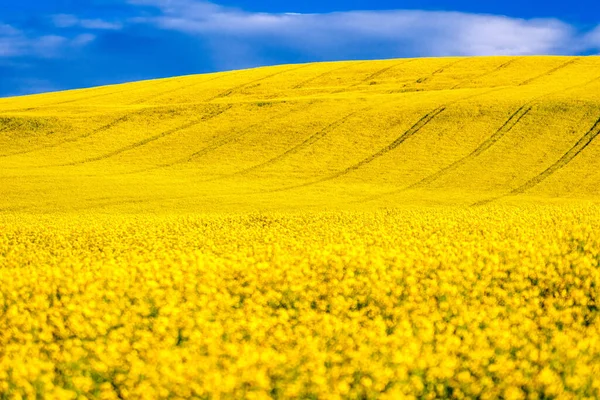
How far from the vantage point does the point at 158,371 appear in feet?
16.9

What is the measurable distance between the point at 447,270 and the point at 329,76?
181 feet

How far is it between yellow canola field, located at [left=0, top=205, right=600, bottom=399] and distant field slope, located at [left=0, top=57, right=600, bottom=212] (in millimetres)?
13676

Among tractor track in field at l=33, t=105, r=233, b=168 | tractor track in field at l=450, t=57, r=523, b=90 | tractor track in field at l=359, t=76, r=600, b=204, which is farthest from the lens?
tractor track in field at l=450, t=57, r=523, b=90

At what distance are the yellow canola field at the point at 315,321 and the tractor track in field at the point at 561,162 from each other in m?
13.9

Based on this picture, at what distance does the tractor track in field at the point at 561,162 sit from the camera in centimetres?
2902

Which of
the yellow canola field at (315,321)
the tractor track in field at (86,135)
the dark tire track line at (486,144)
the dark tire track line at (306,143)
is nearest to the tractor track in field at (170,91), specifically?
the tractor track in field at (86,135)

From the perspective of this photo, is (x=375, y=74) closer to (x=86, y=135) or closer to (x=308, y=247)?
(x=86, y=135)

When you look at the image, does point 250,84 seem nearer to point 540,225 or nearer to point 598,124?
point 598,124

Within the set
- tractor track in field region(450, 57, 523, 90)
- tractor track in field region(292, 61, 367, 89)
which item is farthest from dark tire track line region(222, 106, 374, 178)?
tractor track in field region(292, 61, 367, 89)

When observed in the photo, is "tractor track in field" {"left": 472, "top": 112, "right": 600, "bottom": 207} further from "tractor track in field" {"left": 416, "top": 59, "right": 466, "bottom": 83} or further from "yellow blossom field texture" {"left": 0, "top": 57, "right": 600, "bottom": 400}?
"tractor track in field" {"left": 416, "top": 59, "right": 466, "bottom": 83}

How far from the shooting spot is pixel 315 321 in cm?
724

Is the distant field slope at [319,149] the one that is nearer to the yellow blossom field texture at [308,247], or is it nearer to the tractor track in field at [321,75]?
the yellow blossom field texture at [308,247]

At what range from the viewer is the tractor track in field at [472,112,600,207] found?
95.2 ft

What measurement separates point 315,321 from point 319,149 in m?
29.7
